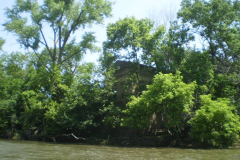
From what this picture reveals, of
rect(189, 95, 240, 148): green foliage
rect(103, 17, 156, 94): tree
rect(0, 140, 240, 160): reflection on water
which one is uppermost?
rect(103, 17, 156, 94): tree

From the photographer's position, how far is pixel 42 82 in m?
24.9

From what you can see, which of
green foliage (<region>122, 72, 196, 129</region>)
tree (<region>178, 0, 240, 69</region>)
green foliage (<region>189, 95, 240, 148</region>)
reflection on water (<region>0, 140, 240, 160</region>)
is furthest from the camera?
tree (<region>178, 0, 240, 69</region>)

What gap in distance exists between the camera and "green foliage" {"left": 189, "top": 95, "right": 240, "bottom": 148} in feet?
48.6

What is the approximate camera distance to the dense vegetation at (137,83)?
15.8 m

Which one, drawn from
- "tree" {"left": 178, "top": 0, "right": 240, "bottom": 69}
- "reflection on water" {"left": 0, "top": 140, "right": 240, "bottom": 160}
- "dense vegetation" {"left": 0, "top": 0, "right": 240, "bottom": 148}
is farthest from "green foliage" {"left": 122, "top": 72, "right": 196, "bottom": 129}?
"tree" {"left": 178, "top": 0, "right": 240, "bottom": 69}

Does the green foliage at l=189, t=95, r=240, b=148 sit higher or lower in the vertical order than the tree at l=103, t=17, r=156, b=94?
lower

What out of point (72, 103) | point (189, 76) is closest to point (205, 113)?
point (189, 76)

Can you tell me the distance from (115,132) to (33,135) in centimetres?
930

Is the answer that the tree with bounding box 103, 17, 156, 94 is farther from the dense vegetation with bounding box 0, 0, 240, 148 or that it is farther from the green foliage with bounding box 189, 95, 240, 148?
the green foliage with bounding box 189, 95, 240, 148

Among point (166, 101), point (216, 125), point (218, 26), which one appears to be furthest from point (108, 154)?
point (218, 26)

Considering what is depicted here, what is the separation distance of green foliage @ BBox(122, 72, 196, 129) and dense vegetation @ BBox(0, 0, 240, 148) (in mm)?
70

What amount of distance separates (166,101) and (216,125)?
3.67 metres

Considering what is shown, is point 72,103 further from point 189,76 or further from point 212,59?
point 212,59

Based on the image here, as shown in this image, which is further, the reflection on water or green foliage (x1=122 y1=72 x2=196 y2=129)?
green foliage (x1=122 y1=72 x2=196 y2=129)
